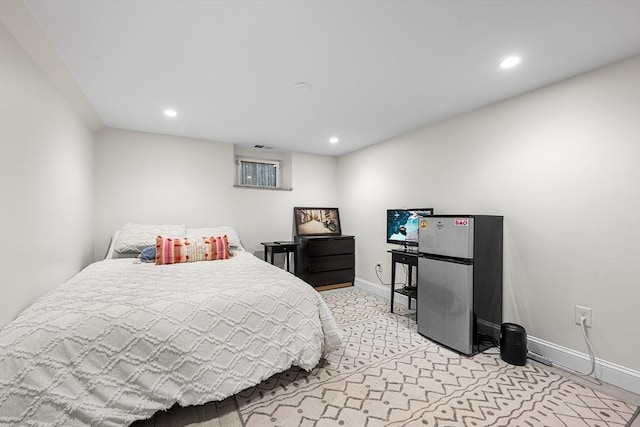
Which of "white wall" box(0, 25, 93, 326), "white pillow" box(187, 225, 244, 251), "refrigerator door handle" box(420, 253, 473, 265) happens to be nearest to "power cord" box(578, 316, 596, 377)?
"refrigerator door handle" box(420, 253, 473, 265)

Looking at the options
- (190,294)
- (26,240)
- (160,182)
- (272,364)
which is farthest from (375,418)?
(160,182)

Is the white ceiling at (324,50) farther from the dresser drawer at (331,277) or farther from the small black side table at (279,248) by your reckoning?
the dresser drawer at (331,277)

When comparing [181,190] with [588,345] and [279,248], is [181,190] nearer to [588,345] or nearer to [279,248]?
[279,248]

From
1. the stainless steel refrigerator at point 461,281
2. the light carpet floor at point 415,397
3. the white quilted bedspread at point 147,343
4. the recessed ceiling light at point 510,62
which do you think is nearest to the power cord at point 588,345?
the light carpet floor at point 415,397

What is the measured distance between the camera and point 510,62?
1.90 m

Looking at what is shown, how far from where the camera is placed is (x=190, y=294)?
1727 millimetres

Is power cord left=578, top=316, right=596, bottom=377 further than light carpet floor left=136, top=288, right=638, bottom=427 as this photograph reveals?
Yes

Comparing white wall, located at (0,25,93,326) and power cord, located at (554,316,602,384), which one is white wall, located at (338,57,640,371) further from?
white wall, located at (0,25,93,326)

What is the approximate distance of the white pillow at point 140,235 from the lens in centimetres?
301

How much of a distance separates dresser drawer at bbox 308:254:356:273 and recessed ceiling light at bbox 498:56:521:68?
10.3ft

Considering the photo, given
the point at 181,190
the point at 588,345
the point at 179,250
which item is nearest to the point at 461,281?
the point at 588,345

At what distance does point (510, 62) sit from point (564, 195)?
1.16 meters

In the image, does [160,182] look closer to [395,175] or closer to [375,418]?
[395,175]

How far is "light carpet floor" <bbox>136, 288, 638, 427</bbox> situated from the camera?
5.09ft
